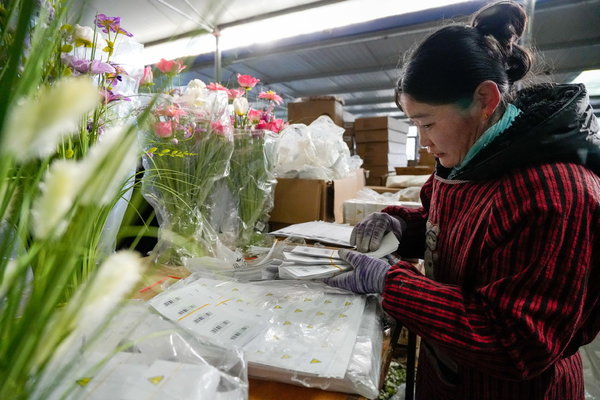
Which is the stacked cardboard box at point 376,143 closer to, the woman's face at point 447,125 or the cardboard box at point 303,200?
the cardboard box at point 303,200

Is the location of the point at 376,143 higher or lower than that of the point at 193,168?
higher

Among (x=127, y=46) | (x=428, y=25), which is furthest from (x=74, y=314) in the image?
(x=428, y=25)

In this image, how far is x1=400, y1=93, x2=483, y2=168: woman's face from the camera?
28.8 inches

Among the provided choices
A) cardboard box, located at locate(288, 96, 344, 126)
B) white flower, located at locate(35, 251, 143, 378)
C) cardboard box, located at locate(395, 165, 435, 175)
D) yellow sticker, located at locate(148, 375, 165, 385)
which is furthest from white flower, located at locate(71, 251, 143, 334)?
cardboard box, located at locate(395, 165, 435, 175)

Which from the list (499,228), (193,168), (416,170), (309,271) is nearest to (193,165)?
(193,168)

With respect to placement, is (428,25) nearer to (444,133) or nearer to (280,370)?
(444,133)

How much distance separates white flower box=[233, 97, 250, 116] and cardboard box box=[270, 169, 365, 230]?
0.56 m

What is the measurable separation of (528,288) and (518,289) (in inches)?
0.5

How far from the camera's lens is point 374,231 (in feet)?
3.41

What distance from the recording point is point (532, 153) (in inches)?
23.7

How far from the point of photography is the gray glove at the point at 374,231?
3.33 feet

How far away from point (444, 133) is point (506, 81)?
0.58ft

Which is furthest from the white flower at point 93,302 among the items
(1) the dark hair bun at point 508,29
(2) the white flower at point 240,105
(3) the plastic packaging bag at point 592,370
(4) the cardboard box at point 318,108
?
(4) the cardboard box at point 318,108

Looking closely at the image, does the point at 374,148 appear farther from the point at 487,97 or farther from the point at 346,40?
the point at 487,97
